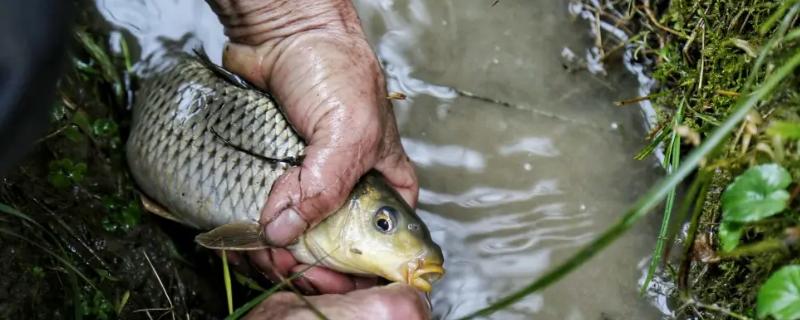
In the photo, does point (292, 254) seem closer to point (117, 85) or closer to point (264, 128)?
point (264, 128)

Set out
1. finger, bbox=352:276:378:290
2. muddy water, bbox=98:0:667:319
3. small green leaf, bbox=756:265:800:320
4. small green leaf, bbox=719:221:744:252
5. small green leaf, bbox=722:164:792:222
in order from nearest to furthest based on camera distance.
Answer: small green leaf, bbox=756:265:800:320 < small green leaf, bbox=722:164:792:222 < small green leaf, bbox=719:221:744:252 < finger, bbox=352:276:378:290 < muddy water, bbox=98:0:667:319

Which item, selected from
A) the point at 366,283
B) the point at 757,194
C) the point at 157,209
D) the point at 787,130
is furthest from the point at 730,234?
the point at 157,209

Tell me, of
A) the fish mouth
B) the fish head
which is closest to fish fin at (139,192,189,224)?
the fish head

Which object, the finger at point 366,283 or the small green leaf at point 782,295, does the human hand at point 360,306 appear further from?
the small green leaf at point 782,295

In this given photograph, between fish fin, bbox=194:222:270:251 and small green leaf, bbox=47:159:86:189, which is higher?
small green leaf, bbox=47:159:86:189

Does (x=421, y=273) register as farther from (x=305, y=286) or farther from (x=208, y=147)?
(x=208, y=147)

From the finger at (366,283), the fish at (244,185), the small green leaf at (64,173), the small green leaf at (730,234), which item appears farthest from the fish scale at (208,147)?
the small green leaf at (730,234)

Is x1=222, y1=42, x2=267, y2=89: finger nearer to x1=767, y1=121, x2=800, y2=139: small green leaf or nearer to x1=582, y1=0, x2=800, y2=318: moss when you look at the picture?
x1=582, y1=0, x2=800, y2=318: moss
